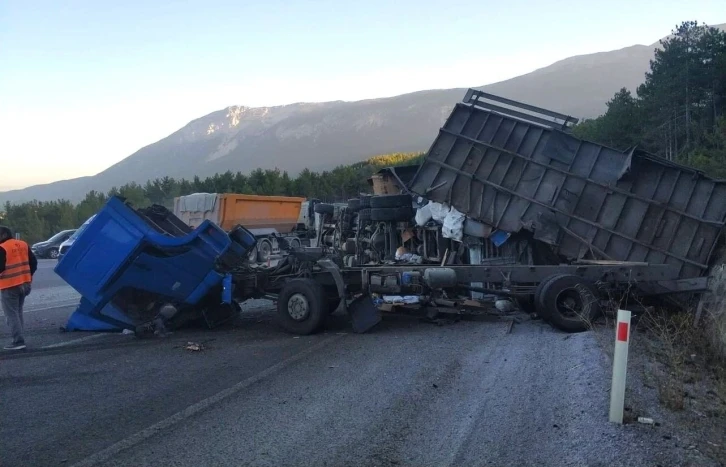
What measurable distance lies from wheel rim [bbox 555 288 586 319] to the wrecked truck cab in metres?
4.70

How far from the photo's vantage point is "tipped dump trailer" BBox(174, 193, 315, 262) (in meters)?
22.5

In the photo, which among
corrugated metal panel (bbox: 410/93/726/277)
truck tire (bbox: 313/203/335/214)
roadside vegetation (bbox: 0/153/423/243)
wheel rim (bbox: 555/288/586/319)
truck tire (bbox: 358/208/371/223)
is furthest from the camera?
roadside vegetation (bbox: 0/153/423/243)

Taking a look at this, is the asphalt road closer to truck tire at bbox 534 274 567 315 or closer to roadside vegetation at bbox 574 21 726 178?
truck tire at bbox 534 274 567 315

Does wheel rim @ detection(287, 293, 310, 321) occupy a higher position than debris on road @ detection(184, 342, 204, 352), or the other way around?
wheel rim @ detection(287, 293, 310, 321)

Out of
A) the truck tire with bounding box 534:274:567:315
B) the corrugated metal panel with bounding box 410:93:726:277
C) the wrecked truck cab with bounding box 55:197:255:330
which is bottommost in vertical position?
the wrecked truck cab with bounding box 55:197:255:330

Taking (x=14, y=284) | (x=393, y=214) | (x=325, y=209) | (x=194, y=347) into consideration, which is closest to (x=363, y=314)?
(x=194, y=347)

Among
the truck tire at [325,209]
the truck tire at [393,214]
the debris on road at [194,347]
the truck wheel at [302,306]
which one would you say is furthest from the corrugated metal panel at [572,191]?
the debris on road at [194,347]

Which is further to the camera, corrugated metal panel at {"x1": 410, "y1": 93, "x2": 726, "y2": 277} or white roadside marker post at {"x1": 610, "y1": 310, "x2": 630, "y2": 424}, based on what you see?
corrugated metal panel at {"x1": 410, "y1": 93, "x2": 726, "y2": 277}

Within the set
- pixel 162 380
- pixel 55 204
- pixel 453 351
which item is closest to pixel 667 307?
pixel 453 351

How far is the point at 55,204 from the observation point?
4956 cm

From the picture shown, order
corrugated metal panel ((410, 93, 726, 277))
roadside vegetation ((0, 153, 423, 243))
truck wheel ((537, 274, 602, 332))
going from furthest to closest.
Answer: roadside vegetation ((0, 153, 423, 243))
corrugated metal panel ((410, 93, 726, 277))
truck wheel ((537, 274, 602, 332))

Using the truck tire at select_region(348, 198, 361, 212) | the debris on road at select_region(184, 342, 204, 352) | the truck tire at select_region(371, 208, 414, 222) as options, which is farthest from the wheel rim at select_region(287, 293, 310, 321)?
the truck tire at select_region(348, 198, 361, 212)

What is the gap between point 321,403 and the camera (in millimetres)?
5676

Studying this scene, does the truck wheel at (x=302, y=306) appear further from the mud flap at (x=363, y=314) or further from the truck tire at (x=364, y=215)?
the truck tire at (x=364, y=215)
